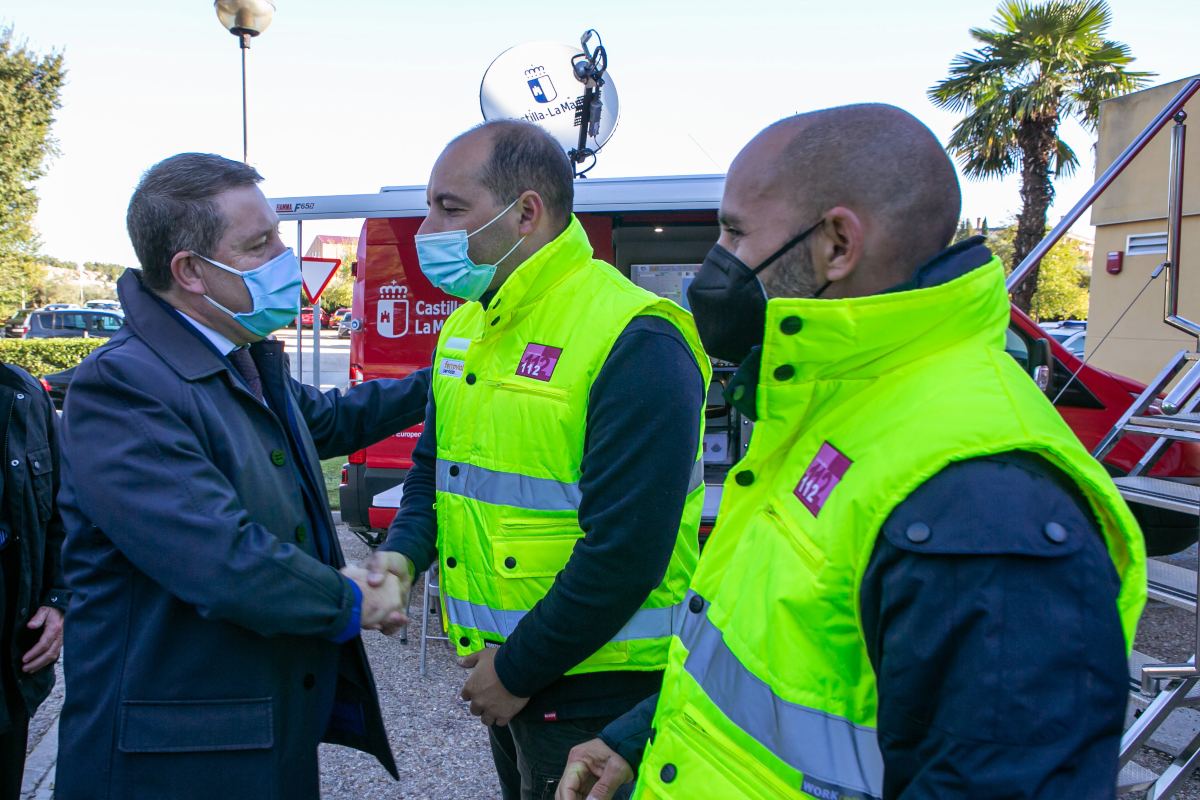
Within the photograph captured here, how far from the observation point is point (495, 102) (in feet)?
19.8

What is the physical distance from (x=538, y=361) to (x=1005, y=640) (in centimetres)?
121

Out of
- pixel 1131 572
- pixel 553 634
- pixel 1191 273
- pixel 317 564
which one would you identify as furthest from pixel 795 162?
pixel 1191 273

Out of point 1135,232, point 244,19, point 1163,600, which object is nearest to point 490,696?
point 1163,600

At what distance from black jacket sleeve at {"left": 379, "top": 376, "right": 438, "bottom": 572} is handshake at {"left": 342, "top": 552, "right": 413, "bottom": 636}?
0.08m

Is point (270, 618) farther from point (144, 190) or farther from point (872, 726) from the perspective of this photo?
point (872, 726)

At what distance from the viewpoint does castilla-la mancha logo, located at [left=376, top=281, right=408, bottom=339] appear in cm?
570

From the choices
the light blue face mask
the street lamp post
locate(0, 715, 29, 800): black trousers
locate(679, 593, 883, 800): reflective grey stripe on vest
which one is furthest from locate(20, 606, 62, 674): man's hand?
the street lamp post

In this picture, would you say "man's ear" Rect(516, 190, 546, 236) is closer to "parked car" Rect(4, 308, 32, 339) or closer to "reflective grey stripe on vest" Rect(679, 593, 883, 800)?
"reflective grey stripe on vest" Rect(679, 593, 883, 800)

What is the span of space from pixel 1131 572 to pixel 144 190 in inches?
77.9

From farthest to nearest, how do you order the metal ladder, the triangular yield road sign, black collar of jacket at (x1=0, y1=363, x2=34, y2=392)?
1. the triangular yield road sign
2. the metal ladder
3. black collar of jacket at (x1=0, y1=363, x2=34, y2=392)

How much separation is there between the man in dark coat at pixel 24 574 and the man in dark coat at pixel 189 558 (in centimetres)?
94

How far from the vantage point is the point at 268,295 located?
1.98 metres

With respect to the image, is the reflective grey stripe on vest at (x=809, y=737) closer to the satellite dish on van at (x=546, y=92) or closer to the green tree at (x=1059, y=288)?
the satellite dish on van at (x=546, y=92)

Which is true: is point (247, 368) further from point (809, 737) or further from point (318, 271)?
point (318, 271)
